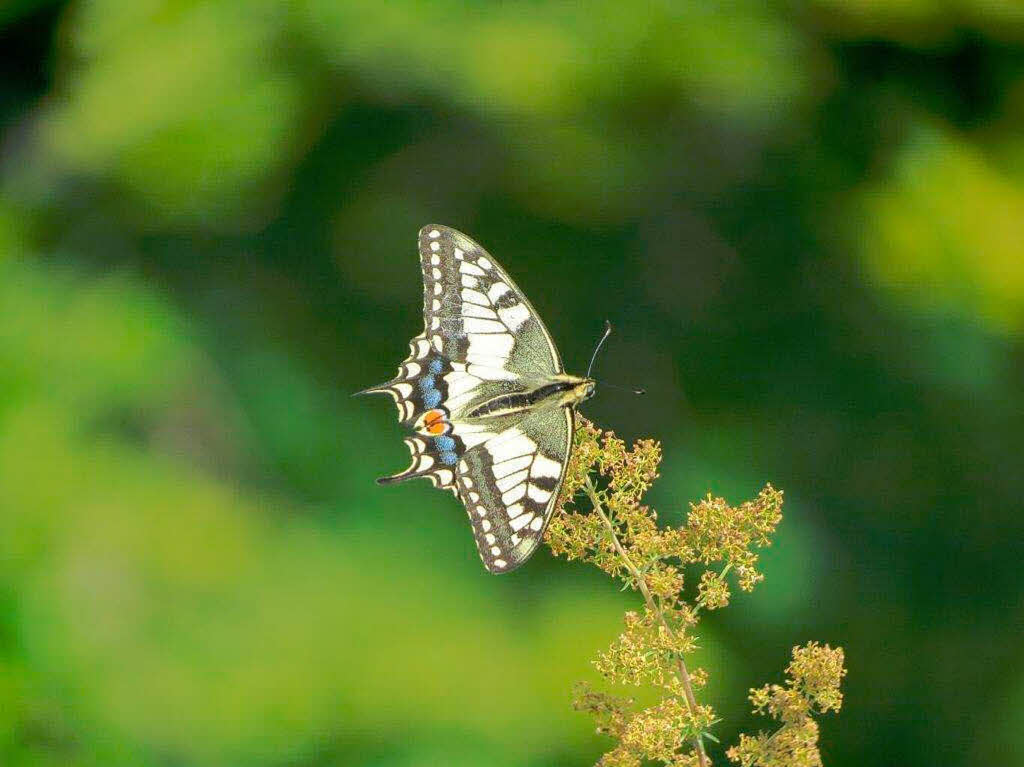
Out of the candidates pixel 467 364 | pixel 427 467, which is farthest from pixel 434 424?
pixel 467 364

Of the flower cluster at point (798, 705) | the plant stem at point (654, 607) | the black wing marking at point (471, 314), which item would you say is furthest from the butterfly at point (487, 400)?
the flower cluster at point (798, 705)

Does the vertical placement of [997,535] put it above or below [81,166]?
below

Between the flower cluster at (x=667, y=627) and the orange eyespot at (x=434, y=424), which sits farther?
the orange eyespot at (x=434, y=424)

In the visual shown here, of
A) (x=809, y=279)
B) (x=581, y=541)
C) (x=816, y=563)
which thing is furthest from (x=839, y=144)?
(x=581, y=541)

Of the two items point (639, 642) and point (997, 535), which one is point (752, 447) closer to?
point (997, 535)

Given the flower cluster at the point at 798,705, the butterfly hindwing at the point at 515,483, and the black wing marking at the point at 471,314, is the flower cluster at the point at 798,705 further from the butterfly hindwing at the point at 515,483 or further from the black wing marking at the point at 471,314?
the black wing marking at the point at 471,314
